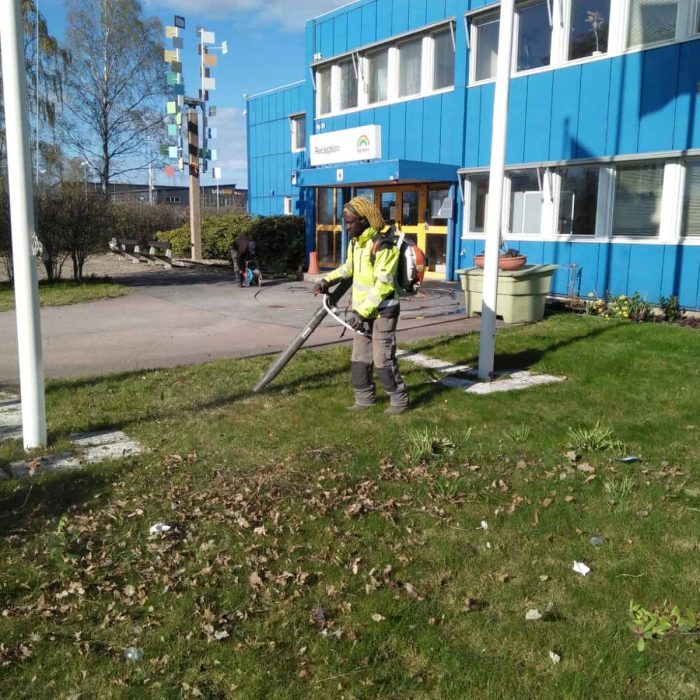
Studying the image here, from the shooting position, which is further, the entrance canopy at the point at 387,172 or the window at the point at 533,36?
the entrance canopy at the point at 387,172

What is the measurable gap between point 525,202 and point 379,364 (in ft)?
29.6

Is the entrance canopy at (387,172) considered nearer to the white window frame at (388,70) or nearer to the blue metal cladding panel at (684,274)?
the white window frame at (388,70)

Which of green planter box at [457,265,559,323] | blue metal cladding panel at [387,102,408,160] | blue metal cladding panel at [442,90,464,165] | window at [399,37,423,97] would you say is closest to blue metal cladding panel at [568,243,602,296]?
green planter box at [457,265,559,323]

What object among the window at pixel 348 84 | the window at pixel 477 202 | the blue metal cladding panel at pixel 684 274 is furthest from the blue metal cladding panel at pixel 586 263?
the window at pixel 348 84

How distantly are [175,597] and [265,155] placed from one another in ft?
83.6

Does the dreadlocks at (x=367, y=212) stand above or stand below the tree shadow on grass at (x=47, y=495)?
above

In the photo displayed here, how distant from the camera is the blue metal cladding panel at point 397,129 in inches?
653

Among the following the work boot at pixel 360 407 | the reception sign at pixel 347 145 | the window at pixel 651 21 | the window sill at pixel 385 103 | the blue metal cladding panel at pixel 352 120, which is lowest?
the work boot at pixel 360 407

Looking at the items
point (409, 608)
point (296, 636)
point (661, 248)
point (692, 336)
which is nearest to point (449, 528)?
point (409, 608)

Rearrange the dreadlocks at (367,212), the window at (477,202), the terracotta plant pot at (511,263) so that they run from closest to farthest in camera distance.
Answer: the dreadlocks at (367,212) → the terracotta plant pot at (511,263) → the window at (477,202)

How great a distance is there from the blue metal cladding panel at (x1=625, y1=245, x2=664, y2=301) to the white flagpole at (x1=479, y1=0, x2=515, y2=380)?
227 inches

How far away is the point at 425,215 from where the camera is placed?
54.3 feet

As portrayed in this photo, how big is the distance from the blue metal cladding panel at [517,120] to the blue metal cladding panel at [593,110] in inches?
48.8

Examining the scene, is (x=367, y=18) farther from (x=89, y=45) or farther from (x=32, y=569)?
(x=89, y=45)
